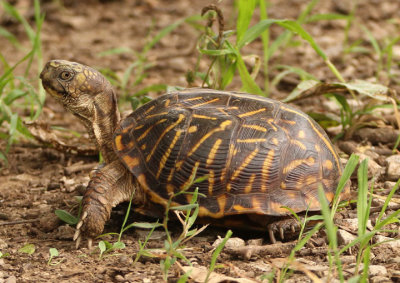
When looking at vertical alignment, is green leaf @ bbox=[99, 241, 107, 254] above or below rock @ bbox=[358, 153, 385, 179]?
below

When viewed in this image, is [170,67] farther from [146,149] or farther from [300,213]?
[300,213]

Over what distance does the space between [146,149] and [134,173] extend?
0.15 metres

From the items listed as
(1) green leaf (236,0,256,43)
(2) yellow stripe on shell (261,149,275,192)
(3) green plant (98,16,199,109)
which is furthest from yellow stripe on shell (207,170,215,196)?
(3) green plant (98,16,199,109)

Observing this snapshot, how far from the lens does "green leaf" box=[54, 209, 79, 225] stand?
114 inches

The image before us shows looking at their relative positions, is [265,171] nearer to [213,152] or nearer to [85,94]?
[213,152]

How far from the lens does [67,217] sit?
2.92 meters

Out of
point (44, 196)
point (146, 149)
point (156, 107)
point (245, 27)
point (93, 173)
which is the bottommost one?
point (44, 196)

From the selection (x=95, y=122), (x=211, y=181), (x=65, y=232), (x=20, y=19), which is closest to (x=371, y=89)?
(x=211, y=181)

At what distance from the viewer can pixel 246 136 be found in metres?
2.77

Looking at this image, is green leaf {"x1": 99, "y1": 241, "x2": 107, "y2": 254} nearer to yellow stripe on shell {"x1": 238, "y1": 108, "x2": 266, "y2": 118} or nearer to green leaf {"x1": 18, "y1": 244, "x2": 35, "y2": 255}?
green leaf {"x1": 18, "y1": 244, "x2": 35, "y2": 255}

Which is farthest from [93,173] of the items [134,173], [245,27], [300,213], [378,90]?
[378,90]

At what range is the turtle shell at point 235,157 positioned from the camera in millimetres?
2717

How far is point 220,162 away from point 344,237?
0.70 meters

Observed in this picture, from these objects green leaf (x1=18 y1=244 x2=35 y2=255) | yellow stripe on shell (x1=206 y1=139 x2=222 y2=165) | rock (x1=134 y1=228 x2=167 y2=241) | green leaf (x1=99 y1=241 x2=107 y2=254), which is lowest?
green leaf (x1=18 y1=244 x2=35 y2=255)
